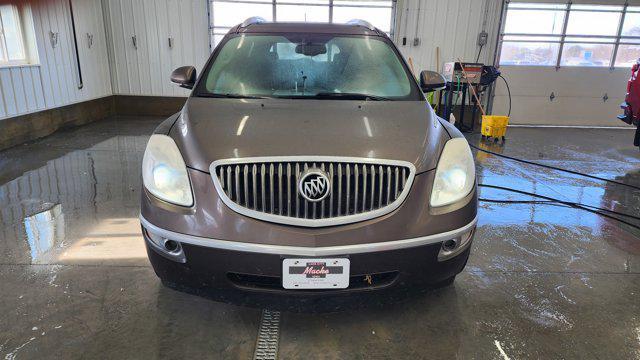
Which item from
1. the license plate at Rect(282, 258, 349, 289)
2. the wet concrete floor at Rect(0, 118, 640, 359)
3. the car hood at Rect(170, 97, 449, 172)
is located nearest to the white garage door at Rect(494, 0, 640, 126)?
the wet concrete floor at Rect(0, 118, 640, 359)

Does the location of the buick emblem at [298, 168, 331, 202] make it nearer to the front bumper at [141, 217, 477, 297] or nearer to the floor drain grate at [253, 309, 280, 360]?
the front bumper at [141, 217, 477, 297]

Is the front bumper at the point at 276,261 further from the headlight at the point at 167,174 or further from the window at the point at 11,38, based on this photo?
the window at the point at 11,38

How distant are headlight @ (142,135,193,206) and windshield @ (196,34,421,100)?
673 mm

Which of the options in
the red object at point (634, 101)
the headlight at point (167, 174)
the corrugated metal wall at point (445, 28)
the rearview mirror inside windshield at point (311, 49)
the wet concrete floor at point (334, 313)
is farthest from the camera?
the corrugated metal wall at point (445, 28)

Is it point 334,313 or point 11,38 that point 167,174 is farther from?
point 11,38

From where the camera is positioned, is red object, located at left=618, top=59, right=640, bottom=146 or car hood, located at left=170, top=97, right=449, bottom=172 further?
red object, located at left=618, top=59, right=640, bottom=146

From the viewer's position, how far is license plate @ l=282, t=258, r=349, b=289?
1562mm

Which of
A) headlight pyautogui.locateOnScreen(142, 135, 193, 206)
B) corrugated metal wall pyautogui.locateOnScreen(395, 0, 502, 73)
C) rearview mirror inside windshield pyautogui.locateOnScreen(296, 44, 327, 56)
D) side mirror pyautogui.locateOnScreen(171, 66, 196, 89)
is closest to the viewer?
headlight pyautogui.locateOnScreen(142, 135, 193, 206)

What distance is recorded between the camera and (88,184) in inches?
156

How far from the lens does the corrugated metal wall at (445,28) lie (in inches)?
325

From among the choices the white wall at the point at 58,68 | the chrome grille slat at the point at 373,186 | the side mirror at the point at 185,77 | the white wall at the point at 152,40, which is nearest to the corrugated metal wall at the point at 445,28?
the white wall at the point at 152,40

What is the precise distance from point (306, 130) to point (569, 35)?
895 cm

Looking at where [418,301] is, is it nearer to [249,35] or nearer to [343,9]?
[249,35]

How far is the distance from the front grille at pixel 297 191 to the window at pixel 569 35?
825 centimetres
